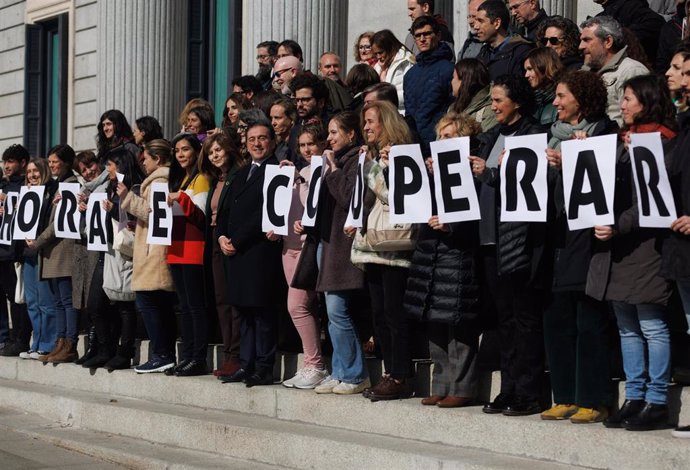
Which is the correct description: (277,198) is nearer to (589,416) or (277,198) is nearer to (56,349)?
(589,416)

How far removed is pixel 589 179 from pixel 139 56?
10908 mm

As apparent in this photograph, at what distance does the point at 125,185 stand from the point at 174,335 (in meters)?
1.33

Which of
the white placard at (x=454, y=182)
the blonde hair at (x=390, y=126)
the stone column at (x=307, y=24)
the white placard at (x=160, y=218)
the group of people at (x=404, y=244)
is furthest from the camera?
the stone column at (x=307, y=24)

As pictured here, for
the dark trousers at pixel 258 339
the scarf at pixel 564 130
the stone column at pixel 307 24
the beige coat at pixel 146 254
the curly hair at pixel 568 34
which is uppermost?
the stone column at pixel 307 24

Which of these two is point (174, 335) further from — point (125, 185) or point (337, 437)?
point (337, 437)

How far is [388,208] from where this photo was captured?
8.80 metres

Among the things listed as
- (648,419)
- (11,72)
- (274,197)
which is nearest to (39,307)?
(274,197)

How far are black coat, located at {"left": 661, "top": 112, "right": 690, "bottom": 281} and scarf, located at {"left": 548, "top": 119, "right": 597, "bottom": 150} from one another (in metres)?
0.60

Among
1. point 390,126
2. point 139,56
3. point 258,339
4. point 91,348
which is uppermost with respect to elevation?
point 139,56

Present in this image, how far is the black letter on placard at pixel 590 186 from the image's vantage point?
732cm

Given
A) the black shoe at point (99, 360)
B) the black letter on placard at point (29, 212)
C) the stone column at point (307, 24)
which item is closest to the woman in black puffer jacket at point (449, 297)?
the black shoe at point (99, 360)

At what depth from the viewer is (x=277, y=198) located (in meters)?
9.70

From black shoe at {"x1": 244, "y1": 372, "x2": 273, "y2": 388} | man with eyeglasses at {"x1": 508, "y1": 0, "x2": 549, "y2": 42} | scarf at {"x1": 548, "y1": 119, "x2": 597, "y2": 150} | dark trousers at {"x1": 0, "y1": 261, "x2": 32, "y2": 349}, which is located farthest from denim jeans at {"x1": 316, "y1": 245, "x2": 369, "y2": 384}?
dark trousers at {"x1": 0, "y1": 261, "x2": 32, "y2": 349}

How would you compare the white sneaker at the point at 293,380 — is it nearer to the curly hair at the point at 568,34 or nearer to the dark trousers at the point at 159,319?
the dark trousers at the point at 159,319
